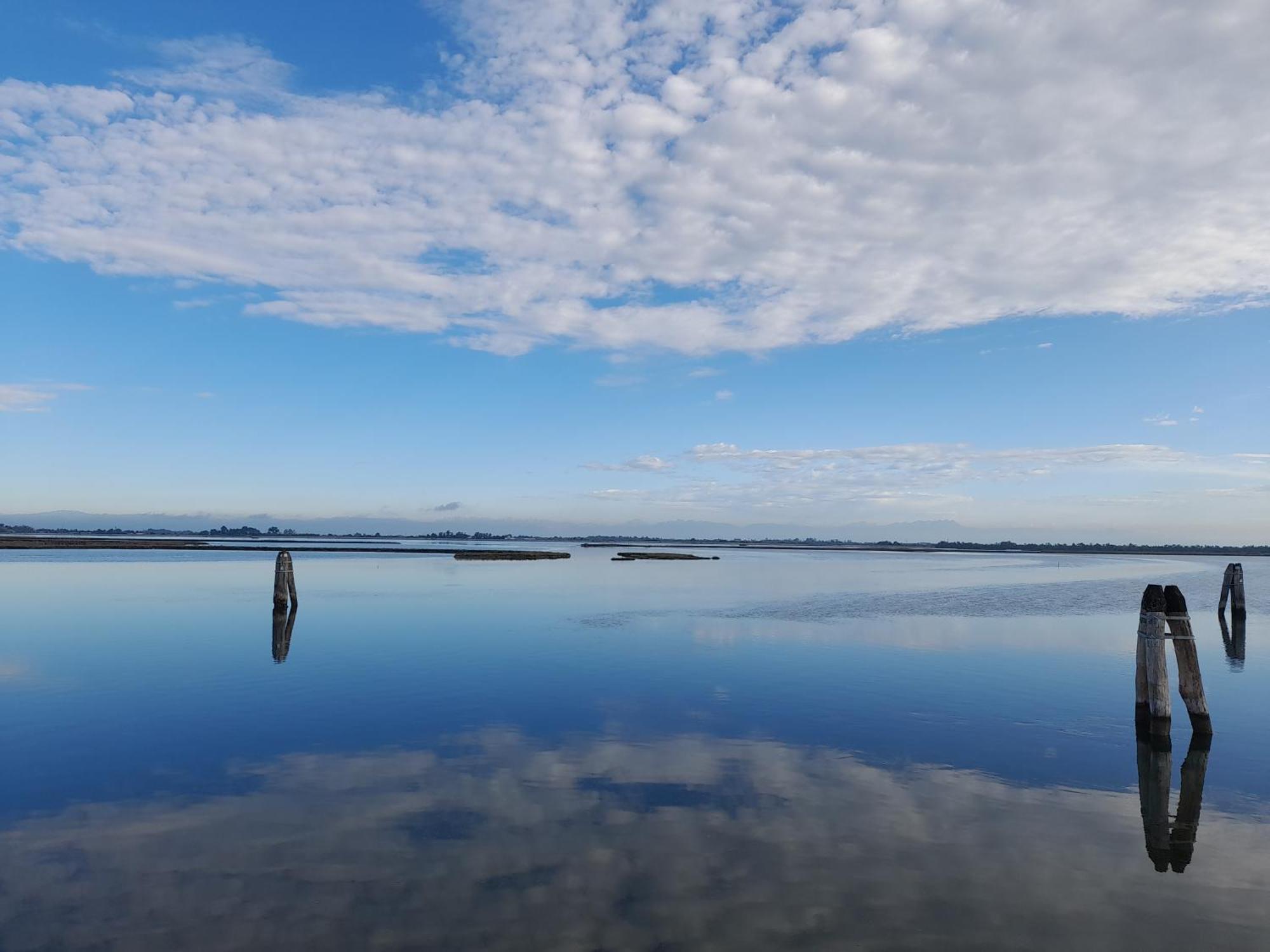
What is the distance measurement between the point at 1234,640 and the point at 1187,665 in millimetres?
20197

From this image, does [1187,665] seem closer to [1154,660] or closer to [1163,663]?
[1163,663]

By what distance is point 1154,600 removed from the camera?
15.7 m

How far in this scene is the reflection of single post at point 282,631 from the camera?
76.3 feet

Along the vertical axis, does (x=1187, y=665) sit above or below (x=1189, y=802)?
above

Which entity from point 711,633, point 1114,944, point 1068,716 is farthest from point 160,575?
point 1114,944

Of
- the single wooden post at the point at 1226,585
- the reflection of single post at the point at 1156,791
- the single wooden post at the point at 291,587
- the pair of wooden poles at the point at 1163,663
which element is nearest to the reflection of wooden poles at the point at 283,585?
the single wooden post at the point at 291,587

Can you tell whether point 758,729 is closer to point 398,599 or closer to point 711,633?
point 711,633

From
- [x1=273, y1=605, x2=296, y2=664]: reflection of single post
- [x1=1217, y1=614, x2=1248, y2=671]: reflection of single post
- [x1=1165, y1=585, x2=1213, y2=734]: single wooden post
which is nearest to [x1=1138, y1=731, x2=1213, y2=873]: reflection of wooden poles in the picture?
[x1=1165, y1=585, x2=1213, y2=734]: single wooden post

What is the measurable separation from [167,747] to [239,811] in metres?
4.23

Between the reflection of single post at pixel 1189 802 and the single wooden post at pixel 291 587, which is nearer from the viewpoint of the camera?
the reflection of single post at pixel 1189 802

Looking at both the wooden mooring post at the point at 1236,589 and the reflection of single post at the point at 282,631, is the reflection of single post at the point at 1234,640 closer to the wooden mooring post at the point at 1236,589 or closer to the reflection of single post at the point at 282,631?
the wooden mooring post at the point at 1236,589

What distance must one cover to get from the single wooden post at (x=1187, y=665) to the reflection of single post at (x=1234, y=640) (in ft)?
35.5

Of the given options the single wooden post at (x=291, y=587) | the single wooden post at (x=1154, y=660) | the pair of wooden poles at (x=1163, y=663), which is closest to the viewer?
the single wooden post at (x=1154, y=660)

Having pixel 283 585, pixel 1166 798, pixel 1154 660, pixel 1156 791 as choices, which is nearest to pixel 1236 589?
pixel 1154 660
